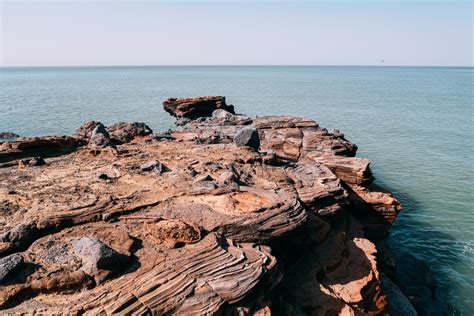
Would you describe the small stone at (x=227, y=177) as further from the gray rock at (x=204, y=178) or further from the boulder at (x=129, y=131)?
the boulder at (x=129, y=131)

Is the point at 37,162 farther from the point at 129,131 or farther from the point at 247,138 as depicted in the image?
the point at 129,131

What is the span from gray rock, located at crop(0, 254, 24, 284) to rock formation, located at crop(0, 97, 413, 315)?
34mm

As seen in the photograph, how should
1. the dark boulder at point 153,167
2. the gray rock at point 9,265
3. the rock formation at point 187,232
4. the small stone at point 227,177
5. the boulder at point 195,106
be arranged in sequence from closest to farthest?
the gray rock at point 9,265 < the rock formation at point 187,232 < the small stone at point 227,177 < the dark boulder at point 153,167 < the boulder at point 195,106

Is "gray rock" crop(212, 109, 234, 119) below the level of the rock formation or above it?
above

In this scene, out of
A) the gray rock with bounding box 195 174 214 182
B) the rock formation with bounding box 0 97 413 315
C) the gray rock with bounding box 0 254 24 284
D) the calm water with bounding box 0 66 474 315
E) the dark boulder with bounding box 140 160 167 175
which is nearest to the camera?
the gray rock with bounding box 0 254 24 284

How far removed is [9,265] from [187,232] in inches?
195

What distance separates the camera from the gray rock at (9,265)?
9594 mm

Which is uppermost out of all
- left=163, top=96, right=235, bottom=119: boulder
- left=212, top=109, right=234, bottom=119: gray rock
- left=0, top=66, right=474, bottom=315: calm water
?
left=163, top=96, right=235, bottom=119: boulder

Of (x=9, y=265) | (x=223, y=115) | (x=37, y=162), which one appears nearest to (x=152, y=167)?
(x=37, y=162)

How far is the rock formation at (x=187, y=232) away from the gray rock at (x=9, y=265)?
1.3 inches

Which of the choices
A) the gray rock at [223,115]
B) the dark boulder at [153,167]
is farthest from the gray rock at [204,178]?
the gray rock at [223,115]

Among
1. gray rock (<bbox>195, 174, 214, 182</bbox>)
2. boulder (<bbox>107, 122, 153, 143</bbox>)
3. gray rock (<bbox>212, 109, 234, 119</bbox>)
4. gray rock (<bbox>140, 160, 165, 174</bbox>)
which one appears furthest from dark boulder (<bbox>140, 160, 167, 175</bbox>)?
gray rock (<bbox>212, 109, 234, 119</bbox>)

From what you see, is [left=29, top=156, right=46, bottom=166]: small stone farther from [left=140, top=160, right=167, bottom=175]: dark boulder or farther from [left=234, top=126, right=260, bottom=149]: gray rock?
[left=234, top=126, right=260, bottom=149]: gray rock

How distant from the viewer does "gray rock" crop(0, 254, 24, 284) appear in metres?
9.59
